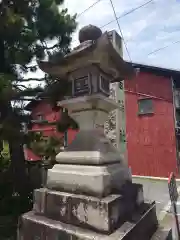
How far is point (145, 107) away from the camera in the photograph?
496 inches

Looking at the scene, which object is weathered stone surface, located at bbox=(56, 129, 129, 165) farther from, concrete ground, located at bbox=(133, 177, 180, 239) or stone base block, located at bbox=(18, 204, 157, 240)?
concrete ground, located at bbox=(133, 177, 180, 239)

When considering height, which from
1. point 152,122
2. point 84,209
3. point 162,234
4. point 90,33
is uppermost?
point 90,33

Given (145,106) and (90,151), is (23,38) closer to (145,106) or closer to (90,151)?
(90,151)

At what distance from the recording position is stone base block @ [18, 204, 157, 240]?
2551 millimetres

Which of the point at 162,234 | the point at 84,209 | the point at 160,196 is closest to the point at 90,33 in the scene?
the point at 84,209

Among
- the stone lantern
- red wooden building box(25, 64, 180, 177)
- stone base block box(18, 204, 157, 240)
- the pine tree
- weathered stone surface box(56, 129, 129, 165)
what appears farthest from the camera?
red wooden building box(25, 64, 180, 177)

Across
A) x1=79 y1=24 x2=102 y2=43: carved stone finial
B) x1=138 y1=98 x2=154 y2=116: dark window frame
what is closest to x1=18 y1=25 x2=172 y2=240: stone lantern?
x1=79 y1=24 x2=102 y2=43: carved stone finial

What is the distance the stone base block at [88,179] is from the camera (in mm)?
2777

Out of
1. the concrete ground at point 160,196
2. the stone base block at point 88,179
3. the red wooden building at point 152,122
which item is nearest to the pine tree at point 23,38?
the stone base block at point 88,179

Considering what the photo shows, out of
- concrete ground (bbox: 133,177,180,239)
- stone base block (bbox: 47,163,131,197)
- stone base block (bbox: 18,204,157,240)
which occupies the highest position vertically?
stone base block (bbox: 47,163,131,197)

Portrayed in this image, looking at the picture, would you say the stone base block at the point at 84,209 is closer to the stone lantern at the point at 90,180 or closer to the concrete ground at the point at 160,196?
the stone lantern at the point at 90,180

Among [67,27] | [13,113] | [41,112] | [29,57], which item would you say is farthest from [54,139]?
[41,112]

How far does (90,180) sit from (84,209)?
0.39m

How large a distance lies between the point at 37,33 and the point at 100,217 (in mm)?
5130
